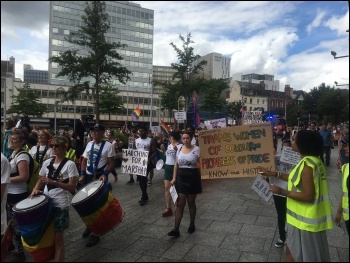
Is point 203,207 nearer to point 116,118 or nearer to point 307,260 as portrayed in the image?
point 307,260

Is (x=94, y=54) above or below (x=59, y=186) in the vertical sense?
above

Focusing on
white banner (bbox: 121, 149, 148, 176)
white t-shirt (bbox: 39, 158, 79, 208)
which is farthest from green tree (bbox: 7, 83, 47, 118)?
white t-shirt (bbox: 39, 158, 79, 208)

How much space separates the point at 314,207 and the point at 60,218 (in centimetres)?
286

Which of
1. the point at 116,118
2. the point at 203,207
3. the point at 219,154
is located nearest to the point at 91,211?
the point at 219,154

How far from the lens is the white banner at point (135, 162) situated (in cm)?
736

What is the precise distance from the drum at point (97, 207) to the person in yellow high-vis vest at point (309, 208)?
2.39 metres

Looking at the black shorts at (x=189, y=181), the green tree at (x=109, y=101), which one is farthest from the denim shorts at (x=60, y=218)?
the green tree at (x=109, y=101)

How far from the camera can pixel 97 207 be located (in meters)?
4.42

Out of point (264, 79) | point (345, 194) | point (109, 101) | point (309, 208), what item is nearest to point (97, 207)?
point (309, 208)

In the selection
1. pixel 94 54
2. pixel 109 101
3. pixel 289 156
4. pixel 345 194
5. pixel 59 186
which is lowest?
pixel 59 186

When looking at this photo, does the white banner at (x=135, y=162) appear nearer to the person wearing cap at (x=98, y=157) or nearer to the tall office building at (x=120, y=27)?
the person wearing cap at (x=98, y=157)

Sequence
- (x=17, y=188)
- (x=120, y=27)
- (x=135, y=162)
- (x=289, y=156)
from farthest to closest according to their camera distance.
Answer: (x=120, y=27), (x=135, y=162), (x=289, y=156), (x=17, y=188)

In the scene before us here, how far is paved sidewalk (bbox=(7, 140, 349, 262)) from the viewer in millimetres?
4352

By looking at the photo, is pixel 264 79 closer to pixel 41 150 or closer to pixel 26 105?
pixel 26 105
